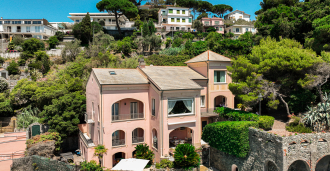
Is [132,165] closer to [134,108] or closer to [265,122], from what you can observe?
[134,108]

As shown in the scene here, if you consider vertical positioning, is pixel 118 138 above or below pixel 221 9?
below

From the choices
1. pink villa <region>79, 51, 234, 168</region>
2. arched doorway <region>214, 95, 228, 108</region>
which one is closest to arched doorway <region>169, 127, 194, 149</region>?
pink villa <region>79, 51, 234, 168</region>

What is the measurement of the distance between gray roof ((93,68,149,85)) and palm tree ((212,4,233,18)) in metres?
81.7

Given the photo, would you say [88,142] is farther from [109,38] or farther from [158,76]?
[109,38]

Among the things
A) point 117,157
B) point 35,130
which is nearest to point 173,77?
point 117,157

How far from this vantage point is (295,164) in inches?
692

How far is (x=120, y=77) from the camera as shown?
68.9ft

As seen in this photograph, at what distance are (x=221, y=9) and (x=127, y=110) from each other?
85998 millimetres

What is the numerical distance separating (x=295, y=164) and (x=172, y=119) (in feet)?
35.5

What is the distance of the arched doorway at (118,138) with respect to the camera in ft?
67.6

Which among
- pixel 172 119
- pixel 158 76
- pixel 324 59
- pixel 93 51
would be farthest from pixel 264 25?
pixel 93 51

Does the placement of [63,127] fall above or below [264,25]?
below

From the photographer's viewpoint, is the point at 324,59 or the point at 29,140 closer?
the point at 324,59

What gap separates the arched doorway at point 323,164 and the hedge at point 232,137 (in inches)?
243
